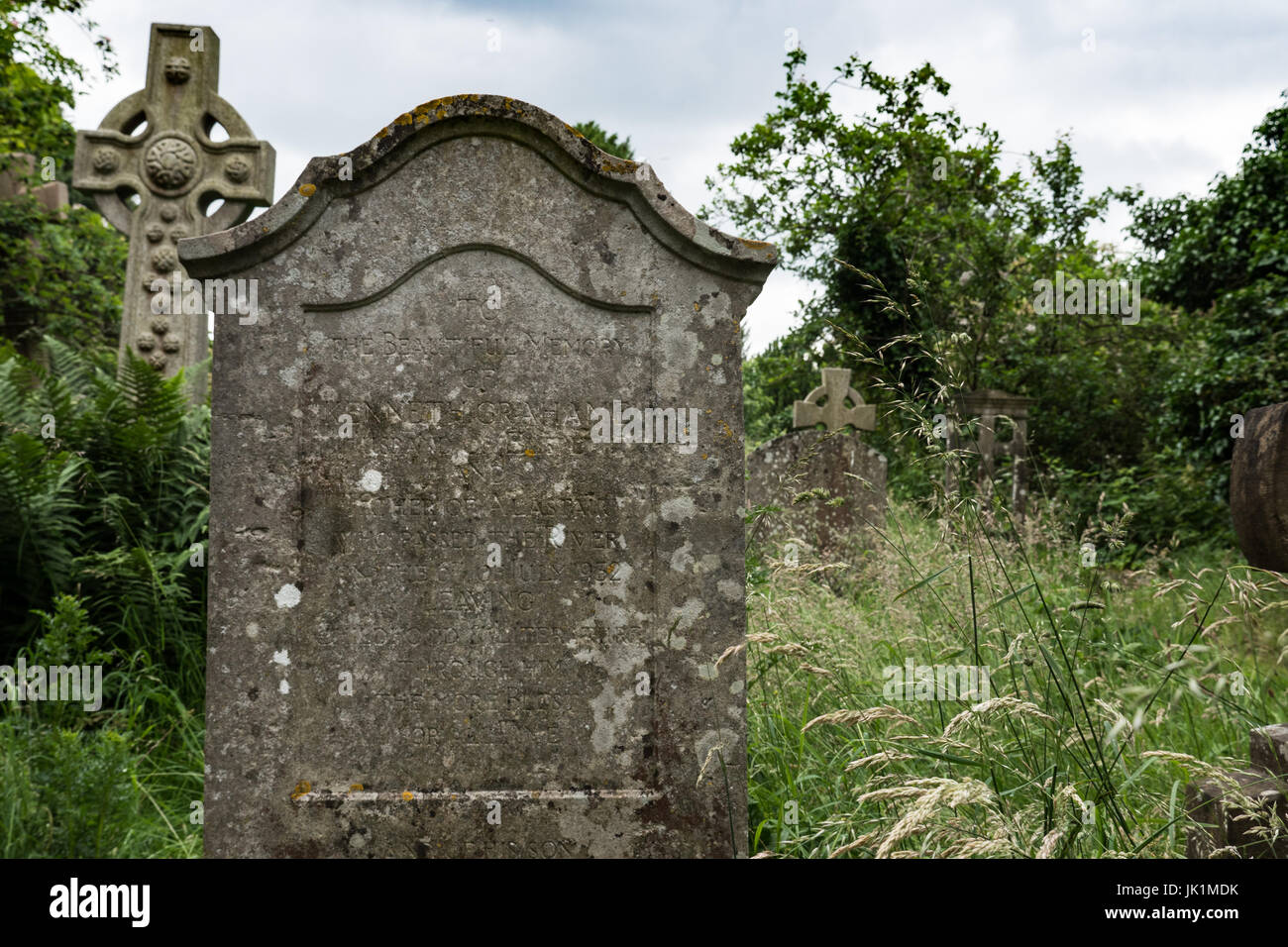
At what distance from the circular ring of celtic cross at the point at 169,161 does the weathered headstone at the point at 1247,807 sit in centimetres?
564

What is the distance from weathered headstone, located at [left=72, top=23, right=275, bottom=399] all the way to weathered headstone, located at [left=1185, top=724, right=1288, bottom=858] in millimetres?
5149

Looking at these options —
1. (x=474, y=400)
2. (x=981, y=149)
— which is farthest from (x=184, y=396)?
(x=981, y=149)

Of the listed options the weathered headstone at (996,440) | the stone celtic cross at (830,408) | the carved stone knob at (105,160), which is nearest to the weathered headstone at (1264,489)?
the stone celtic cross at (830,408)

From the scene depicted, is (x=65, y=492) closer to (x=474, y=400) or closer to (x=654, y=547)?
(x=474, y=400)

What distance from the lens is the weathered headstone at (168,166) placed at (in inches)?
210

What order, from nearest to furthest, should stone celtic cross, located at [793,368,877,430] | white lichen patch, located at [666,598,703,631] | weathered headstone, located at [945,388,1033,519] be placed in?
white lichen patch, located at [666,598,703,631]
stone celtic cross, located at [793,368,877,430]
weathered headstone, located at [945,388,1033,519]

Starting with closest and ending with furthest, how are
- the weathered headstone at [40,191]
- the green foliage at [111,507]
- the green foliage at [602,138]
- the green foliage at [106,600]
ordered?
the green foliage at [106,600], the green foliage at [111,507], the weathered headstone at [40,191], the green foliage at [602,138]

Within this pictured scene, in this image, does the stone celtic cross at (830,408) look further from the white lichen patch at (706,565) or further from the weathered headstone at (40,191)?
the weathered headstone at (40,191)

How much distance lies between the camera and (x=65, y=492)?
433cm

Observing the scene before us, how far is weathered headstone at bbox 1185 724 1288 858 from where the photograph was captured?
6.29 ft

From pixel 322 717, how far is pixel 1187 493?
30.1 ft

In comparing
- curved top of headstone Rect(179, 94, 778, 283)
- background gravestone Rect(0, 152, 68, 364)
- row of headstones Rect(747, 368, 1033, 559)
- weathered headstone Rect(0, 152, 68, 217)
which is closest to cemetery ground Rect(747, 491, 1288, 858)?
curved top of headstone Rect(179, 94, 778, 283)

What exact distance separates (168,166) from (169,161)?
0.09 feet

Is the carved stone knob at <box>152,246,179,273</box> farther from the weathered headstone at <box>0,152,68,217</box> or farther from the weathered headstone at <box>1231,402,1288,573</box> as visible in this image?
the weathered headstone at <box>0,152,68,217</box>
